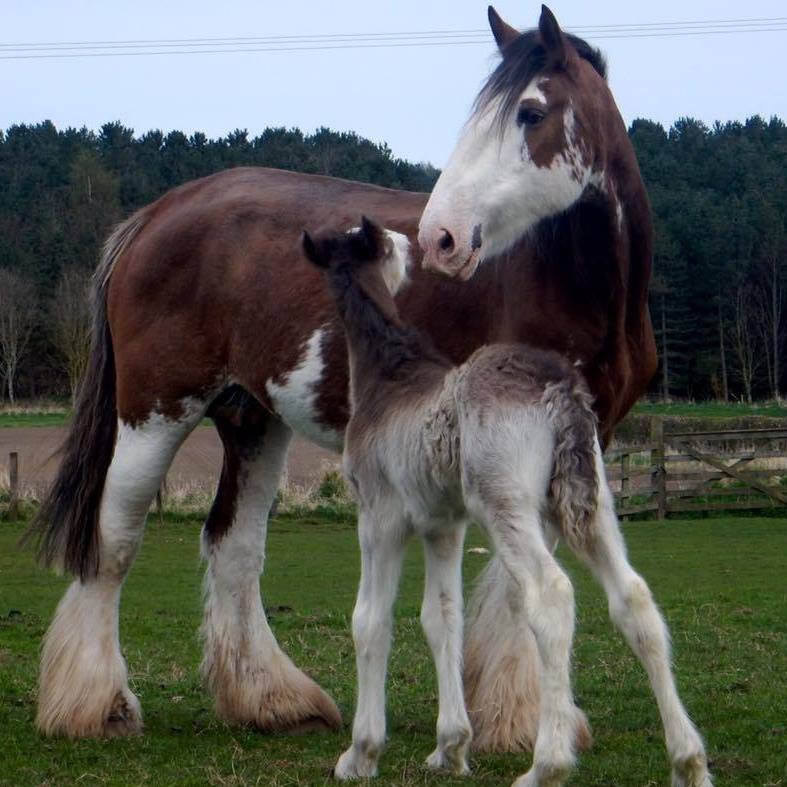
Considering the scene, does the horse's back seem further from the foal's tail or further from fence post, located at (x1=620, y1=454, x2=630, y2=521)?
fence post, located at (x1=620, y1=454, x2=630, y2=521)

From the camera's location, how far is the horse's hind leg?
259 inches

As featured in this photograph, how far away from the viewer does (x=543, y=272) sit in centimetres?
515

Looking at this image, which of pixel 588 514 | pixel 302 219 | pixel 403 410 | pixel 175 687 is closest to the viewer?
pixel 588 514

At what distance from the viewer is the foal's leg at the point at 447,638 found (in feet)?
16.7

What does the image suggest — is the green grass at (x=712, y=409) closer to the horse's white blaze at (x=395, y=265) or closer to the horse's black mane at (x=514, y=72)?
the horse's white blaze at (x=395, y=265)

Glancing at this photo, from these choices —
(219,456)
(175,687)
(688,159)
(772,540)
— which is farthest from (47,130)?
(175,687)

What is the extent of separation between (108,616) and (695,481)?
1995 cm

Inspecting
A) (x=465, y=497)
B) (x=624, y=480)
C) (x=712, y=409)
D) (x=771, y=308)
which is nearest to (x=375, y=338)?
(x=465, y=497)

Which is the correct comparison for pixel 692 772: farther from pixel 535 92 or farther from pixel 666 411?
pixel 666 411

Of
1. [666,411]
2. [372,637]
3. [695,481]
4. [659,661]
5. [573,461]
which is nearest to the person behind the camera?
[659,661]

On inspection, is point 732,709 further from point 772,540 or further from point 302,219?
point 772,540

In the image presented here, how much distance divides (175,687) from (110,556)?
54.2 inches

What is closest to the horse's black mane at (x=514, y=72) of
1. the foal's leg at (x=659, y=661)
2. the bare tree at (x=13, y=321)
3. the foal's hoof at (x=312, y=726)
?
the foal's leg at (x=659, y=661)

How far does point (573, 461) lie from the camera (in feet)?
14.5
